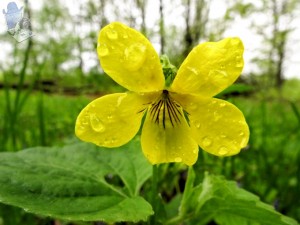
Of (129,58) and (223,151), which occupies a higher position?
(129,58)

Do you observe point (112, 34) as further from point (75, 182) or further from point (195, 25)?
point (195, 25)

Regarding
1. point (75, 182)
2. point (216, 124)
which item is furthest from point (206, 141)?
point (75, 182)

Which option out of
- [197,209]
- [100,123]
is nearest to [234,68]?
[100,123]

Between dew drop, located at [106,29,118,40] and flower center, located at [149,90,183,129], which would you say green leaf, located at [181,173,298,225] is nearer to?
flower center, located at [149,90,183,129]

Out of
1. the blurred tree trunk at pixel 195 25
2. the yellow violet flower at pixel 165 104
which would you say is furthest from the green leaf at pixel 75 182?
the blurred tree trunk at pixel 195 25

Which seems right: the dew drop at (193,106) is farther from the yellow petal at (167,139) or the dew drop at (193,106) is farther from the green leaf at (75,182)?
the green leaf at (75,182)

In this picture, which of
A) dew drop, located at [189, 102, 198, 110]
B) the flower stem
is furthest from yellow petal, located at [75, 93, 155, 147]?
the flower stem
